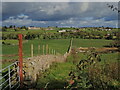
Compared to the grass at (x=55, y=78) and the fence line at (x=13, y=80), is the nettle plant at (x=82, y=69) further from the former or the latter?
the fence line at (x=13, y=80)

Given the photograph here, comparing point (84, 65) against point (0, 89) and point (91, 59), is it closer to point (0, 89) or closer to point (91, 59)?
point (91, 59)

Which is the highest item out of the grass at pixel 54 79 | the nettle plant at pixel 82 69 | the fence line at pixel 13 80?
the nettle plant at pixel 82 69

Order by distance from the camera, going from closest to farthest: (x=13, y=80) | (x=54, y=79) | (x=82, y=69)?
1. (x=82, y=69)
2. (x=13, y=80)
3. (x=54, y=79)

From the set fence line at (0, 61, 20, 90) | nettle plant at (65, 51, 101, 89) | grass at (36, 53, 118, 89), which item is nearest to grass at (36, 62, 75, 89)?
grass at (36, 53, 118, 89)

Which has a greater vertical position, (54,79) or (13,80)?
(13,80)

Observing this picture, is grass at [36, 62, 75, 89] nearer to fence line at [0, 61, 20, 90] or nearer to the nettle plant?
fence line at [0, 61, 20, 90]

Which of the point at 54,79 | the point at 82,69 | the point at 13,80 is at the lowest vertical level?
the point at 54,79

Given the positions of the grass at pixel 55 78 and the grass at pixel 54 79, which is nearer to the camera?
the grass at pixel 55 78

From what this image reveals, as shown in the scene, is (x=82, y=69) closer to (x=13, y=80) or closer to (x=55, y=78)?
(x=13, y=80)

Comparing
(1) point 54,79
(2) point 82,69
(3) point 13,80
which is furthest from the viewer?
(1) point 54,79

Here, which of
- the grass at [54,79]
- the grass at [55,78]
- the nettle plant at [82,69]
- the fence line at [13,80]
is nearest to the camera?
the nettle plant at [82,69]

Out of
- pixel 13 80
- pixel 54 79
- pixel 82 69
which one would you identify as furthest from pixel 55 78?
pixel 82 69

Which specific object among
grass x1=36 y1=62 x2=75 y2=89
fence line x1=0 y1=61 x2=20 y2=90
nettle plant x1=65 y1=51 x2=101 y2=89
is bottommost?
grass x1=36 y1=62 x2=75 y2=89

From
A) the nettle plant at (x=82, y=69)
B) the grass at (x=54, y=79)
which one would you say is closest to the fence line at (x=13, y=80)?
the grass at (x=54, y=79)
